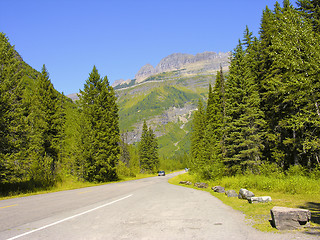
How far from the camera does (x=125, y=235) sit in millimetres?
5508

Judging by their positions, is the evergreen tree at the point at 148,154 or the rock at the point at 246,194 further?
the evergreen tree at the point at 148,154

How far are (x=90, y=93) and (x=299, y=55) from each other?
1170 inches

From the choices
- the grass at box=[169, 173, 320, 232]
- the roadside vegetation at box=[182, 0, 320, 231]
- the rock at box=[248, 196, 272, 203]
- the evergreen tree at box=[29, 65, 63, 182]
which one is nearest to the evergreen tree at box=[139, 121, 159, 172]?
the roadside vegetation at box=[182, 0, 320, 231]

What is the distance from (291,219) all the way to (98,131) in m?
28.8

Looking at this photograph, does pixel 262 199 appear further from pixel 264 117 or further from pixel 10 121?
pixel 10 121

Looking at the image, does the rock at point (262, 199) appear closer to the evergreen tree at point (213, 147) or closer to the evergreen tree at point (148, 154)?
the evergreen tree at point (213, 147)

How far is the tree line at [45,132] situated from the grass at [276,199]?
598 inches

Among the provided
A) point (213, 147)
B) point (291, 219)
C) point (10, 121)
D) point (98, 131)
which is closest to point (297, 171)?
point (213, 147)

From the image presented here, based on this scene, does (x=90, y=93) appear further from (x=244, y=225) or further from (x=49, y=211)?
(x=244, y=225)

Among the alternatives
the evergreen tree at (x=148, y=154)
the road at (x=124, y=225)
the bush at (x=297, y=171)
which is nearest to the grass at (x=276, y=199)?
the road at (x=124, y=225)

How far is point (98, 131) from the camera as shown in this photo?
105ft

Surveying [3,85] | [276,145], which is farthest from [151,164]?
[3,85]

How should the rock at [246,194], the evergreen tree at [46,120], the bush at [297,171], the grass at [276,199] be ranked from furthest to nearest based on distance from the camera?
the evergreen tree at [46,120], the bush at [297,171], the rock at [246,194], the grass at [276,199]

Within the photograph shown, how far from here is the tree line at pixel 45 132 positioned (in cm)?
1672
